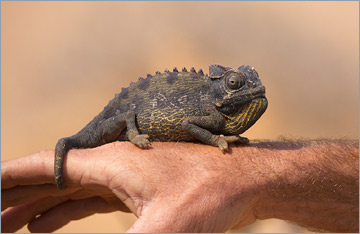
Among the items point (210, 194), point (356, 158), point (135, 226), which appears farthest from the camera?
point (356, 158)

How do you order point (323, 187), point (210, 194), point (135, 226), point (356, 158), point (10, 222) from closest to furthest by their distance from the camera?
point (135, 226), point (210, 194), point (323, 187), point (356, 158), point (10, 222)

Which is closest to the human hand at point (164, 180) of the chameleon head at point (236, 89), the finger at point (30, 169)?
the finger at point (30, 169)

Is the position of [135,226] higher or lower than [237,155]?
lower

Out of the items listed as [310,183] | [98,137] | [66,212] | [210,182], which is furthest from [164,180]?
[66,212]

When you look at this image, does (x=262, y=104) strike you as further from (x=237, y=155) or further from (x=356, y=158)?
(x=356, y=158)

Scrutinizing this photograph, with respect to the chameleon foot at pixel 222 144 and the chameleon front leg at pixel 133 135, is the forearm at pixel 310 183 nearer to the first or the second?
the chameleon foot at pixel 222 144

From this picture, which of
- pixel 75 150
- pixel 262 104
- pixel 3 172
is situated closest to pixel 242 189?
pixel 262 104

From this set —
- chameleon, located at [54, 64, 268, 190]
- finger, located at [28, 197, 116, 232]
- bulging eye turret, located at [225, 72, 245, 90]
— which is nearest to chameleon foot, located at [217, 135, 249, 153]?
chameleon, located at [54, 64, 268, 190]
